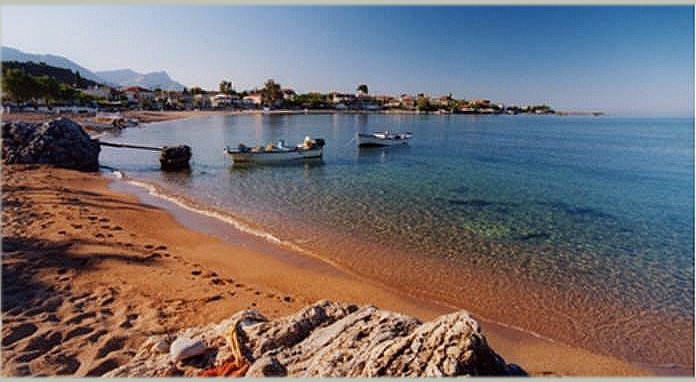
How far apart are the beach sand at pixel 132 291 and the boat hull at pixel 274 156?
16238 millimetres

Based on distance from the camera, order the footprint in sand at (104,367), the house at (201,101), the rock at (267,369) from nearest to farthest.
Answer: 1. the rock at (267,369)
2. the footprint in sand at (104,367)
3. the house at (201,101)

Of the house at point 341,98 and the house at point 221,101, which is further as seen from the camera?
the house at point 341,98

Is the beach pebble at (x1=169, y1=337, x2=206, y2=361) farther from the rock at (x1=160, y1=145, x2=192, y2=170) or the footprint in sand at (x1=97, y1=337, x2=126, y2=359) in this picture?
the rock at (x1=160, y1=145, x2=192, y2=170)

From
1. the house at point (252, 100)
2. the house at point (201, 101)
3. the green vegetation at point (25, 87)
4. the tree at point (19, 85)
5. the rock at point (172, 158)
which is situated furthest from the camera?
the house at point (252, 100)

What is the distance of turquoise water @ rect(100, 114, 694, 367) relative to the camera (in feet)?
29.7

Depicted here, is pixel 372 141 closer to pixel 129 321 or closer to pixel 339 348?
pixel 129 321

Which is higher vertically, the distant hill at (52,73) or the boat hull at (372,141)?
the distant hill at (52,73)

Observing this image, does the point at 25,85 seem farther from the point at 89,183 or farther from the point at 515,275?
the point at 515,275

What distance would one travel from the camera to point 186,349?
15.2ft

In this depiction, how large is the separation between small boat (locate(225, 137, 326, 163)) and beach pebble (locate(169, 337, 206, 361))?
26031 millimetres

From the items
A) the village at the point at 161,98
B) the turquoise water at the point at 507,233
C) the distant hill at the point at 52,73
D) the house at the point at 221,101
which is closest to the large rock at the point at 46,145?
the turquoise water at the point at 507,233

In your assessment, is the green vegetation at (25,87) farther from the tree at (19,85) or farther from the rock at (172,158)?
the rock at (172,158)

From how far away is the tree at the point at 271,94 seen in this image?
154500 mm

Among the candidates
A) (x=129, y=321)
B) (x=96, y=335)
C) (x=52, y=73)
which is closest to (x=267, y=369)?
(x=96, y=335)
